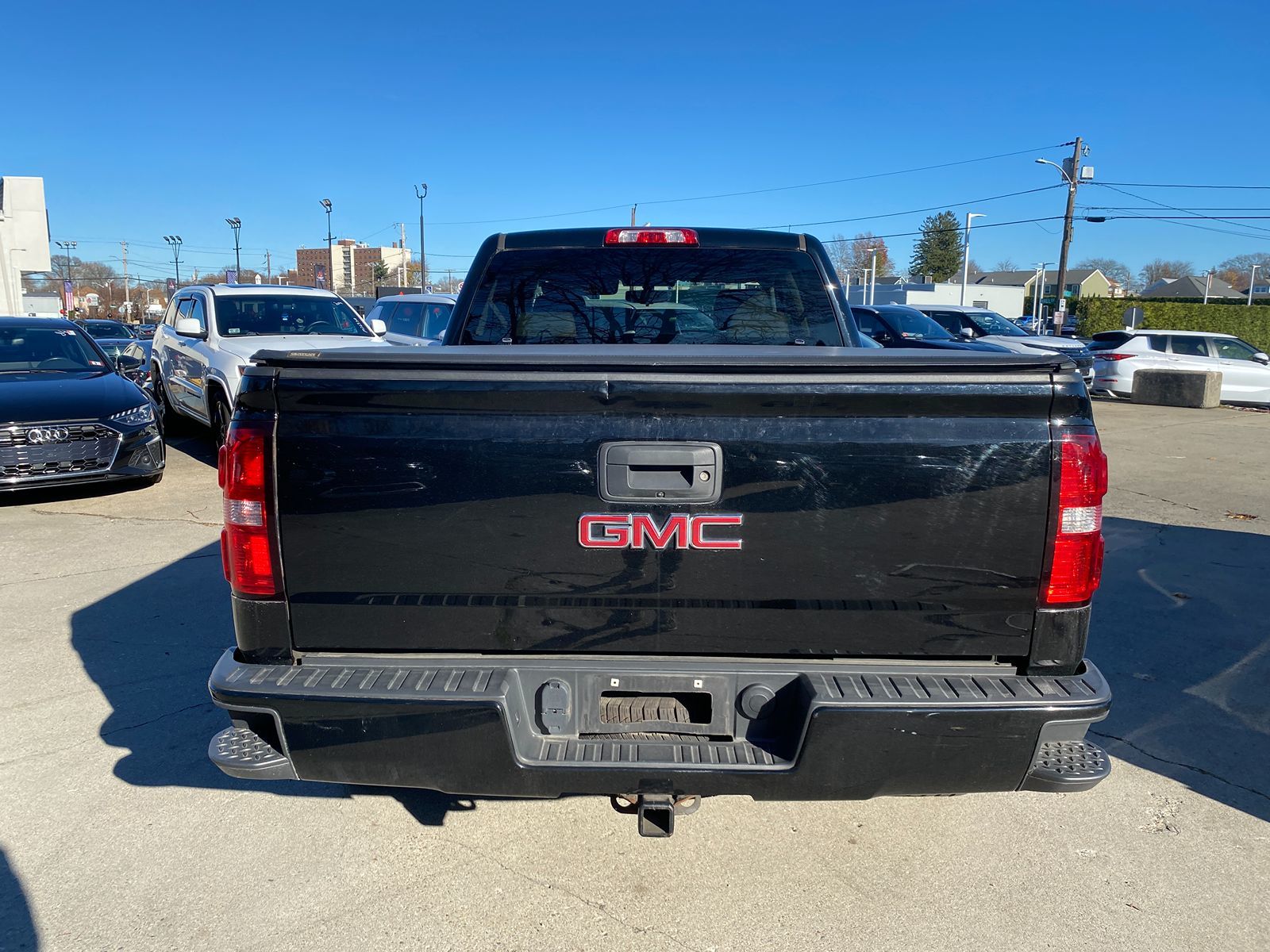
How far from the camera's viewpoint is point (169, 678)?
4.42 meters

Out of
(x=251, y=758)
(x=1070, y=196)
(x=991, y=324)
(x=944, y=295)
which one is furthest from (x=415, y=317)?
(x=944, y=295)

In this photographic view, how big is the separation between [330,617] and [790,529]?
1259mm

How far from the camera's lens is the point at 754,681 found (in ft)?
7.86

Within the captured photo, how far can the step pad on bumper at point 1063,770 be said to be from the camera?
2383mm

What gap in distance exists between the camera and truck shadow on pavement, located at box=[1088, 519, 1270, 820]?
378 cm

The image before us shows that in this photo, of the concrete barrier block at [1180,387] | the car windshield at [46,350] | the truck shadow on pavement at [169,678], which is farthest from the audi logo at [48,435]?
the concrete barrier block at [1180,387]

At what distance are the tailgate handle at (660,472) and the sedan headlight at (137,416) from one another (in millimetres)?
7511

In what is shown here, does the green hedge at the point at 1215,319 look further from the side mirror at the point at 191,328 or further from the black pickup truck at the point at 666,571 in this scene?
the black pickup truck at the point at 666,571

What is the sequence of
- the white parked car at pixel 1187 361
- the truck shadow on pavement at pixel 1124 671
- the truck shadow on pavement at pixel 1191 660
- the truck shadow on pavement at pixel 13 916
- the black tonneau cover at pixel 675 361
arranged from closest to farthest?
the black tonneau cover at pixel 675 361 < the truck shadow on pavement at pixel 13 916 < the truck shadow on pavement at pixel 1124 671 < the truck shadow on pavement at pixel 1191 660 < the white parked car at pixel 1187 361

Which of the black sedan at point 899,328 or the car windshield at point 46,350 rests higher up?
the black sedan at point 899,328

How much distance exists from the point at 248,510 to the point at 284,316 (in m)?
9.34

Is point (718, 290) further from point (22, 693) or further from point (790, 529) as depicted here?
point (22, 693)

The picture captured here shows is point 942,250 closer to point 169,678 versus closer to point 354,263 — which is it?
point 354,263

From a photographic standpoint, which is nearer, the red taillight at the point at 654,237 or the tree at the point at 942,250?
the red taillight at the point at 654,237
